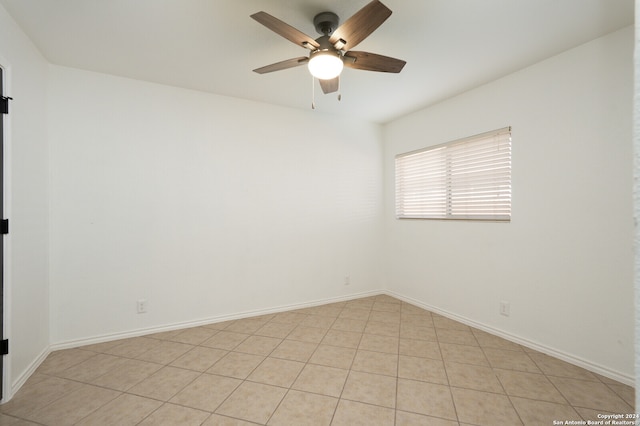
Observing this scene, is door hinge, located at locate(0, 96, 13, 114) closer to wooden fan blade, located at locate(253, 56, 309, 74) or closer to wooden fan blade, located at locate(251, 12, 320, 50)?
wooden fan blade, located at locate(253, 56, 309, 74)

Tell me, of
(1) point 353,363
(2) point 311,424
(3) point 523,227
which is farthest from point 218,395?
(3) point 523,227

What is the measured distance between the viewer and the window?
2.59 metres

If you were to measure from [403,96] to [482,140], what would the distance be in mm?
948

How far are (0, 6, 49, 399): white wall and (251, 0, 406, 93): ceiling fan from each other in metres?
1.66

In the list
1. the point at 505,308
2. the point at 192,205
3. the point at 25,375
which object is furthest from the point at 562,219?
the point at 25,375

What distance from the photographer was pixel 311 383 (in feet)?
6.12

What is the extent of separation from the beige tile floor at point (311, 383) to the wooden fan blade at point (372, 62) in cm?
220

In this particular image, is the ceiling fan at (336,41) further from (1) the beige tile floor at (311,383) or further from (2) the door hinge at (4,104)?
(1) the beige tile floor at (311,383)

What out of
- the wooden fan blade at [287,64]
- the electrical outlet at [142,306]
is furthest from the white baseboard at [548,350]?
the electrical outlet at [142,306]

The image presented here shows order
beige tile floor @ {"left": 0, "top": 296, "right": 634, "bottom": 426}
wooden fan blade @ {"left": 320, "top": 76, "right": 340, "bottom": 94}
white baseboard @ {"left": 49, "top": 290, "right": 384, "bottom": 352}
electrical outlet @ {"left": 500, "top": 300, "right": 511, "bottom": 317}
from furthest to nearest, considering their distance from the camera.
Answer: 1. electrical outlet @ {"left": 500, "top": 300, "right": 511, "bottom": 317}
2. white baseboard @ {"left": 49, "top": 290, "right": 384, "bottom": 352}
3. wooden fan blade @ {"left": 320, "top": 76, "right": 340, "bottom": 94}
4. beige tile floor @ {"left": 0, "top": 296, "right": 634, "bottom": 426}

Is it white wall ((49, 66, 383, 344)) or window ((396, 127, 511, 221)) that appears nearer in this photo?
white wall ((49, 66, 383, 344))

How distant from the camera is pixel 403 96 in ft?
9.83

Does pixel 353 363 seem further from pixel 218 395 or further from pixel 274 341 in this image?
pixel 218 395

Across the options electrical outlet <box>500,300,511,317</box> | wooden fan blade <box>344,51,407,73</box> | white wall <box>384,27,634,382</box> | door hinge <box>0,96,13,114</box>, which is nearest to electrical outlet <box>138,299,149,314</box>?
door hinge <box>0,96,13,114</box>
